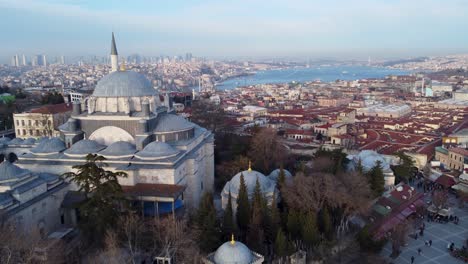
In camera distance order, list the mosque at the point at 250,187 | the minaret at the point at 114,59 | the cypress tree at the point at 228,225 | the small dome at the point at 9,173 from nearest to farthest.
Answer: the small dome at the point at 9,173, the cypress tree at the point at 228,225, the mosque at the point at 250,187, the minaret at the point at 114,59

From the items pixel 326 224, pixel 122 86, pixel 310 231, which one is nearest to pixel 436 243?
pixel 326 224

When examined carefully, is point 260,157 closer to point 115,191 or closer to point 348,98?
point 115,191

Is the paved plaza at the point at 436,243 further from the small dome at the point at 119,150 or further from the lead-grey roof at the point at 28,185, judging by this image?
the lead-grey roof at the point at 28,185

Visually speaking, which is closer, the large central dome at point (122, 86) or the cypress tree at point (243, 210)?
the cypress tree at point (243, 210)

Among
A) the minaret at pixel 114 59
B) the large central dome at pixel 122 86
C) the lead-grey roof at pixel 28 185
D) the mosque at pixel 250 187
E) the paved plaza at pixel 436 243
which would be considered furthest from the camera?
the minaret at pixel 114 59

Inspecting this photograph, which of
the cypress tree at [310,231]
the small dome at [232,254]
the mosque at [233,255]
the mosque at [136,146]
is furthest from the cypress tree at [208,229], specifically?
the cypress tree at [310,231]

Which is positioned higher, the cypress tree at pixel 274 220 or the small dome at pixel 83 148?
the small dome at pixel 83 148

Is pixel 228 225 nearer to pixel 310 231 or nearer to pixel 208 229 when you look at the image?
pixel 208 229

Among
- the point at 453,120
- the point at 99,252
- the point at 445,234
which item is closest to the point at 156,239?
the point at 99,252
